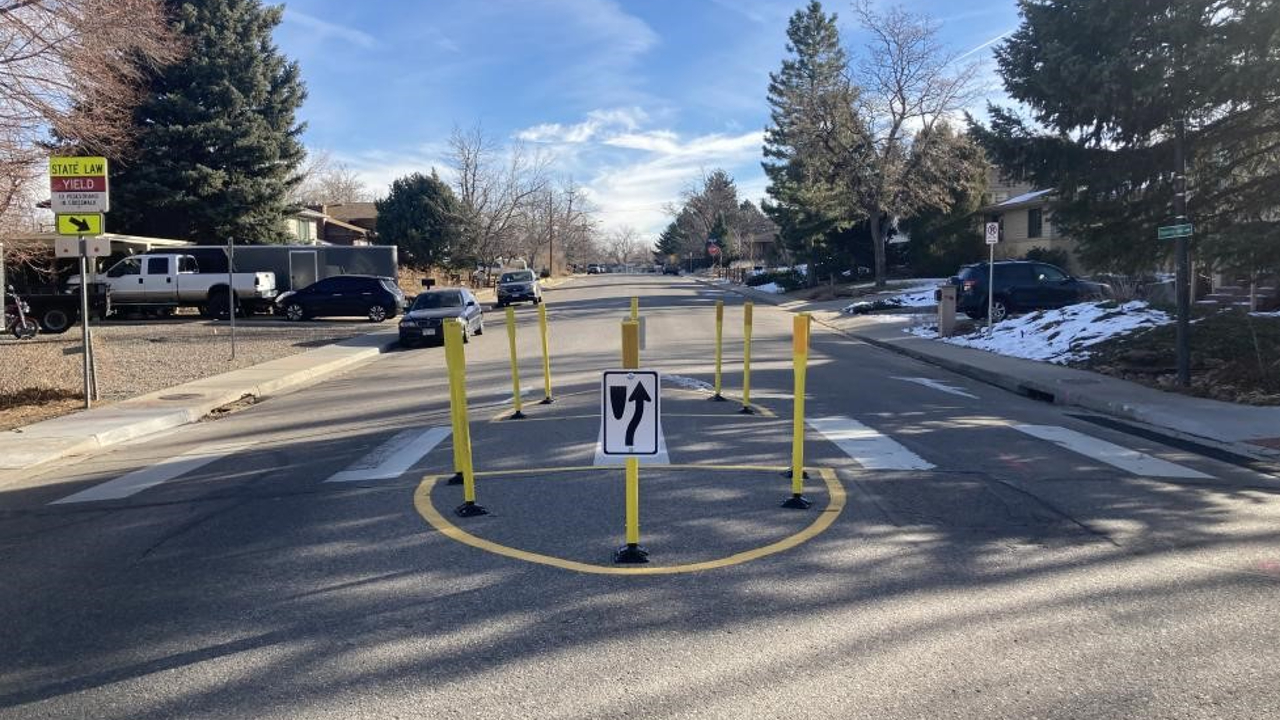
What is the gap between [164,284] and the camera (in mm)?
31172

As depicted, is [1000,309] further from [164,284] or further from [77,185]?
[164,284]

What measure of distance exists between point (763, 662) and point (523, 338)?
20709mm

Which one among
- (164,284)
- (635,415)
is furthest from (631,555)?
(164,284)

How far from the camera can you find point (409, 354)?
22.4 m

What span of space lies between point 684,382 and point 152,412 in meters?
7.55

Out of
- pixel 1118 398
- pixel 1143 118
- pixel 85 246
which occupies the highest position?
pixel 1143 118

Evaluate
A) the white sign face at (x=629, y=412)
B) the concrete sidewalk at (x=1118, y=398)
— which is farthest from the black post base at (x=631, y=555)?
the concrete sidewalk at (x=1118, y=398)

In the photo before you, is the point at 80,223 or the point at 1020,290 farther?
the point at 1020,290

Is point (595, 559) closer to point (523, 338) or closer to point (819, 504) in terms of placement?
point (819, 504)

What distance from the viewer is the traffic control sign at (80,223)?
13086 millimetres

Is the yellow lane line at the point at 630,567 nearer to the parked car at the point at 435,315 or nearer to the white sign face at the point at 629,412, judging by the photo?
the white sign face at the point at 629,412

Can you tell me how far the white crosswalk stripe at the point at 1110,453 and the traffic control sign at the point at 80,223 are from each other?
12.4m

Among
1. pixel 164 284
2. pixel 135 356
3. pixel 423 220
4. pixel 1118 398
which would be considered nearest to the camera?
pixel 1118 398

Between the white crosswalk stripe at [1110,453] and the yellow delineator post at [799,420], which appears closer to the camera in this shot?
the yellow delineator post at [799,420]
